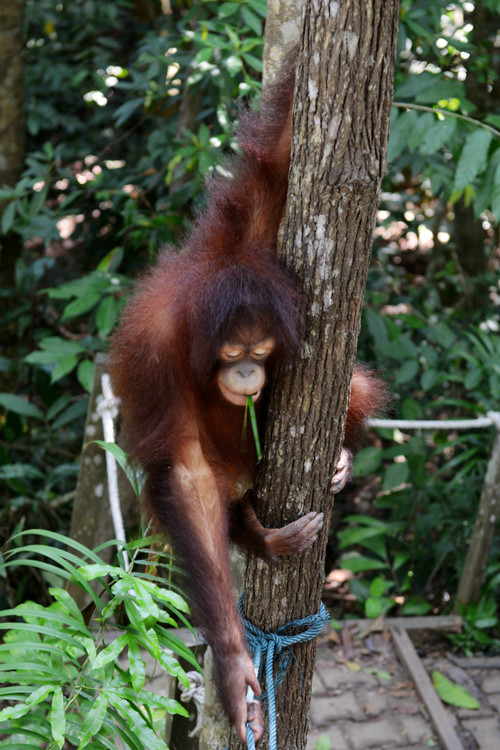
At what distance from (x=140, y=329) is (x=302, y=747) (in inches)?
47.9

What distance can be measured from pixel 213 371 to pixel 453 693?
2.35 m

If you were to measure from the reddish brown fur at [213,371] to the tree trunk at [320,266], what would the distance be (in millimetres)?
72

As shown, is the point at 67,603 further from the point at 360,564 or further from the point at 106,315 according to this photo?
the point at 360,564

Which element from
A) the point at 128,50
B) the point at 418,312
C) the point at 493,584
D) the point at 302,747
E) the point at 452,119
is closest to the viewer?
the point at 302,747

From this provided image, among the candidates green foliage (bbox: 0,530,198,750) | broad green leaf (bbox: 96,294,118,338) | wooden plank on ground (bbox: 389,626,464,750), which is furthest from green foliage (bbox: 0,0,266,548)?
wooden plank on ground (bbox: 389,626,464,750)

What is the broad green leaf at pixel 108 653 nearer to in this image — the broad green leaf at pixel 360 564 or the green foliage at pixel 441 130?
the green foliage at pixel 441 130

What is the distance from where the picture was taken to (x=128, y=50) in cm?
650

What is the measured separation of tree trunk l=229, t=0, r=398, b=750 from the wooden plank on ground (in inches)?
59.6

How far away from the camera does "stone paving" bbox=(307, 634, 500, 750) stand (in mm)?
3311

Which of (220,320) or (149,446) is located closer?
(220,320)

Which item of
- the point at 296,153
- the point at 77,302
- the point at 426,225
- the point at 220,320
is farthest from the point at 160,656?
the point at 426,225

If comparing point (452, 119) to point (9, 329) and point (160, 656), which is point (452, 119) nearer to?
point (160, 656)

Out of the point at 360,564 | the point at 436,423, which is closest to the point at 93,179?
the point at 436,423

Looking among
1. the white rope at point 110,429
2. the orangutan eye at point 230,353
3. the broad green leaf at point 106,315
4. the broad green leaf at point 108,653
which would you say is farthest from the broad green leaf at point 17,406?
the broad green leaf at point 108,653
